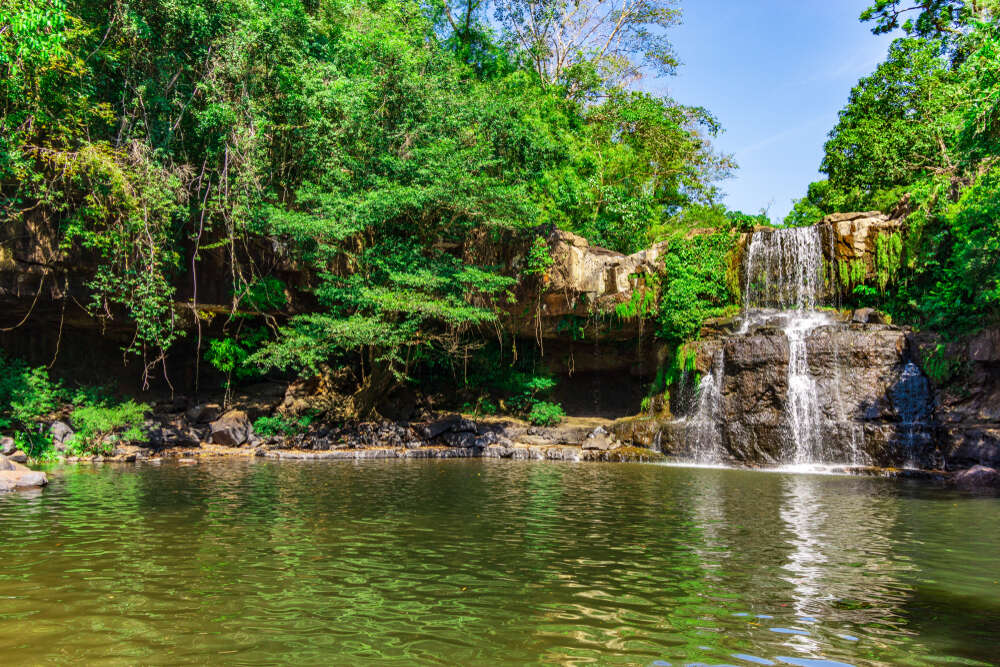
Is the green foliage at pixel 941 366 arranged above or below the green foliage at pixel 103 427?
above

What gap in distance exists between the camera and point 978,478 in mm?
11664

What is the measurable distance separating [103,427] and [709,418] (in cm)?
1639

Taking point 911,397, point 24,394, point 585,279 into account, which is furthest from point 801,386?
point 24,394

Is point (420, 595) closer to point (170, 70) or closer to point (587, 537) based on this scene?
point (587, 537)

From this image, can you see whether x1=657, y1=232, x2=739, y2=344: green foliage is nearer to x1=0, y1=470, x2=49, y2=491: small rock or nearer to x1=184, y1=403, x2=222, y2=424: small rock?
x1=184, y1=403, x2=222, y2=424: small rock

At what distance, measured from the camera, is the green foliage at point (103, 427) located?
15.8m

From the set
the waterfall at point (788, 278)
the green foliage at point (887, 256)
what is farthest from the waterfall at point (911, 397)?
the green foliage at point (887, 256)

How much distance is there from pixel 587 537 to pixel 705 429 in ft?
38.8

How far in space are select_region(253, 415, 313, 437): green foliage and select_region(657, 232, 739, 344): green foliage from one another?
38.8 ft

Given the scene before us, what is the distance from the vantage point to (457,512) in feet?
26.6

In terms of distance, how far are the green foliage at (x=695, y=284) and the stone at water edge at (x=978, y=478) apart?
28.8 ft

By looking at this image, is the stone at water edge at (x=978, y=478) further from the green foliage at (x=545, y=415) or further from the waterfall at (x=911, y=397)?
the green foliage at (x=545, y=415)

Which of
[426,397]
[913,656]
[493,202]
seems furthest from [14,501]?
[426,397]

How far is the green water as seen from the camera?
11.8 ft
